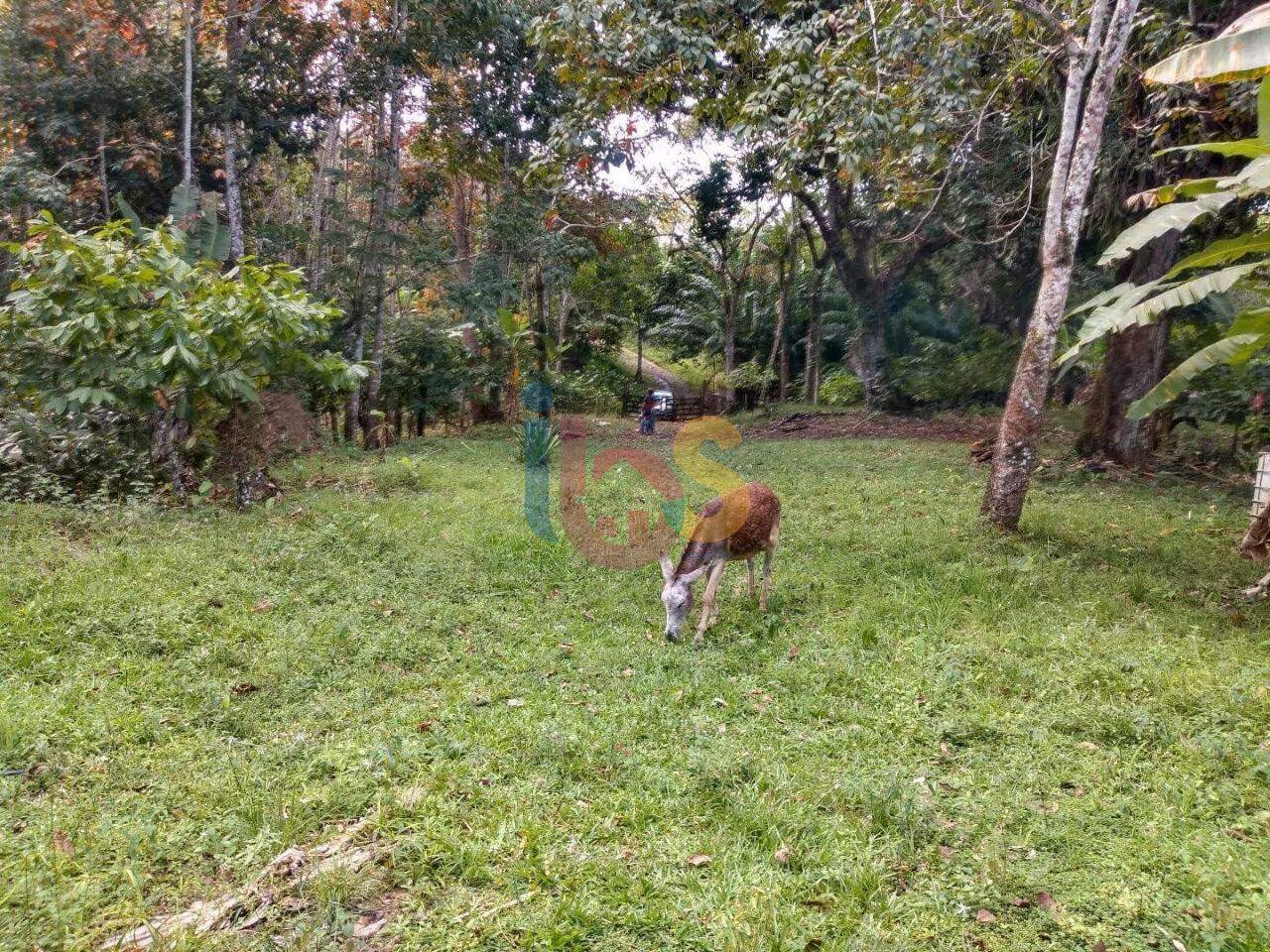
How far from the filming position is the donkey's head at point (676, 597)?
19.4ft

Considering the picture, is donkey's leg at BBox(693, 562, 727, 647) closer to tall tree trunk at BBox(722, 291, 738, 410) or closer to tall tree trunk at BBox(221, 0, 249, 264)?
tall tree trunk at BBox(221, 0, 249, 264)

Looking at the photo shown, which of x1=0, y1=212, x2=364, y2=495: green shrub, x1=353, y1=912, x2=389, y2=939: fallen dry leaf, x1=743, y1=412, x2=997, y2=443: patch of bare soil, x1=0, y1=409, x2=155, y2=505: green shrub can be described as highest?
x1=0, y1=212, x2=364, y2=495: green shrub

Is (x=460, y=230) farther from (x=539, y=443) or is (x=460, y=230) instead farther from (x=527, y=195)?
(x=539, y=443)

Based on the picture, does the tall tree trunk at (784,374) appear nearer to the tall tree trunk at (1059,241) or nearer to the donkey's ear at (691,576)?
the tall tree trunk at (1059,241)

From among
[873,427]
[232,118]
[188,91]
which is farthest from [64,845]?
[873,427]

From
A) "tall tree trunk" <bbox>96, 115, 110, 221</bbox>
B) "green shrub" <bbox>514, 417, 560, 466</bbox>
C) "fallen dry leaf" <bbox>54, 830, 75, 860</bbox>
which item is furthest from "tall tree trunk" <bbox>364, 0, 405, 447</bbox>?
"fallen dry leaf" <bbox>54, 830, 75, 860</bbox>

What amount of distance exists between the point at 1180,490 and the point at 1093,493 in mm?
1320

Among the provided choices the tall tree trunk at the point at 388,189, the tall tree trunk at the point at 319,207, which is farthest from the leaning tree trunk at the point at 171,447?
the tall tree trunk at the point at 319,207

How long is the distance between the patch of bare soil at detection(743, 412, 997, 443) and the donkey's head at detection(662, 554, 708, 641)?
1176cm

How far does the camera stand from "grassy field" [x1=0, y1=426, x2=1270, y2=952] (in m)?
2.88

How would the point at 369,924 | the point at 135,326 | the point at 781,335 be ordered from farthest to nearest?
1. the point at 781,335
2. the point at 135,326
3. the point at 369,924

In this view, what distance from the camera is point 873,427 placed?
57.9 feet

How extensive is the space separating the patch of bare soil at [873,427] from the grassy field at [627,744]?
357 inches

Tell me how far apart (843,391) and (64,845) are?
22190 millimetres
